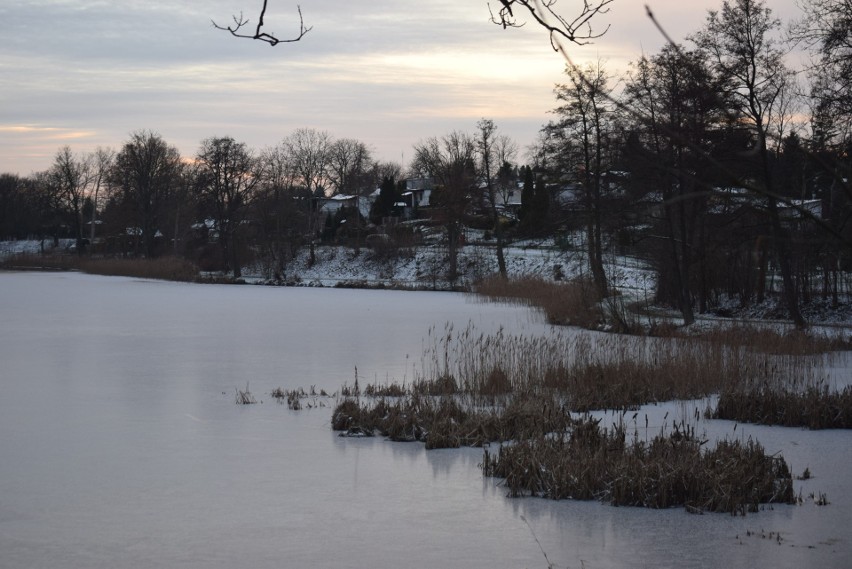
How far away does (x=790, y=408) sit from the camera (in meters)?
10.6

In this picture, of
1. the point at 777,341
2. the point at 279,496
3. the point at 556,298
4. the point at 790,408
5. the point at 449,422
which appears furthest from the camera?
the point at 556,298

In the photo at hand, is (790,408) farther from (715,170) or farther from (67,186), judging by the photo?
(67,186)

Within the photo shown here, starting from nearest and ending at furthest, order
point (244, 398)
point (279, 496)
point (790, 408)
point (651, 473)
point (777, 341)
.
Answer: point (651, 473) < point (279, 496) < point (790, 408) < point (244, 398) < point (777, 341)

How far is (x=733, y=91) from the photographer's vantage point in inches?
838

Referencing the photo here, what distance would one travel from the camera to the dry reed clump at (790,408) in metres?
10.5

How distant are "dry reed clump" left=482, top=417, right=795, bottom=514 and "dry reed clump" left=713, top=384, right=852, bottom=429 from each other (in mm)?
2482

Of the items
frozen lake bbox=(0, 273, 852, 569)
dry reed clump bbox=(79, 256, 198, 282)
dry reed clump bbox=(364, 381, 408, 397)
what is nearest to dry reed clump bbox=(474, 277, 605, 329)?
frozen lake bbox=(0, 273, 852, 569)

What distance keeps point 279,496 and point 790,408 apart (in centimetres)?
625

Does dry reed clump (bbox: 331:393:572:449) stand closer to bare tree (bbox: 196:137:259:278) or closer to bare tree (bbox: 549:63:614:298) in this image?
bare tree (bbox: 549:63:614:298)

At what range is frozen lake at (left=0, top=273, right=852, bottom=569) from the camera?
6168 mm

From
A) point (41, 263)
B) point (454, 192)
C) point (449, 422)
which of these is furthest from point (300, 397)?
point (41, 263)

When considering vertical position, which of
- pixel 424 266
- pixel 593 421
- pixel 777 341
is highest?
pixel 424 266

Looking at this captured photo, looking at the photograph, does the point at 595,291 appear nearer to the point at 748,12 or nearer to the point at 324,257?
the point at 748,12

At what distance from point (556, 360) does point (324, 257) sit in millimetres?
49137
